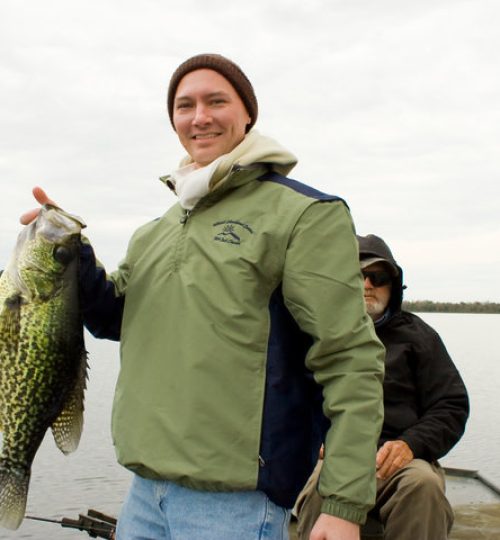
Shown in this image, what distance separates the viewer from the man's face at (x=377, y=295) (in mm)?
5285

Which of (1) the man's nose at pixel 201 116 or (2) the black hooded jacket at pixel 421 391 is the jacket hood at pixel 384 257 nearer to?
(2) the black hooded jacket at pixel 421 391

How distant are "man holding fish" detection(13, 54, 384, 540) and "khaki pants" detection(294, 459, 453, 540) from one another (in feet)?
6.00

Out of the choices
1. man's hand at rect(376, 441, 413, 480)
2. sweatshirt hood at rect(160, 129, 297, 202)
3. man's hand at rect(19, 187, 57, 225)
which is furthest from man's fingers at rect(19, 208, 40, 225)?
man's hand at rect(376, 441, 413, 480)

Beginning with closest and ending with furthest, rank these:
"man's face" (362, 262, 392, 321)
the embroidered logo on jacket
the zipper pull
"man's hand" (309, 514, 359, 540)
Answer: "man's hand" (309, 514, 359, 540) → the embroidered logo on jacket → the zipper pull → "man's face" (362, 262, 392, 321)

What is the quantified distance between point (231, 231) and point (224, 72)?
2.75 ft

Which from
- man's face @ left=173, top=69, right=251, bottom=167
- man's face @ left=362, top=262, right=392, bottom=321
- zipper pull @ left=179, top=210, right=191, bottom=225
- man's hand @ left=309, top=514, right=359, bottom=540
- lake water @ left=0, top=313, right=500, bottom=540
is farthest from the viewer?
lake water @ left=0, top=313, right=500, bottom=540

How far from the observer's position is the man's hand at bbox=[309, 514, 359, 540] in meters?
2.40

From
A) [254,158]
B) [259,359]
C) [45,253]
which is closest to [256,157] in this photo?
[254,158]

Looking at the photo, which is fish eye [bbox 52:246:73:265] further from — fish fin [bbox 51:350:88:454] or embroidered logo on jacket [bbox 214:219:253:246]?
embroidered logo on jacket [bbox 214:219:253:246]

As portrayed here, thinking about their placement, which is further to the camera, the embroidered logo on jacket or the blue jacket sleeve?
the blue jacket sleeve

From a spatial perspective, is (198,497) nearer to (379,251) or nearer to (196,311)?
(196,311)

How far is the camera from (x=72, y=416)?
124 inches

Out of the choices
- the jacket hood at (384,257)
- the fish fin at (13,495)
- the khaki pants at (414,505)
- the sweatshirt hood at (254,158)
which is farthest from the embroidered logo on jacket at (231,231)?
the jacket hood at (384,257)

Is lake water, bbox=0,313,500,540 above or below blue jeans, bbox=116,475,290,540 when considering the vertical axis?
below
